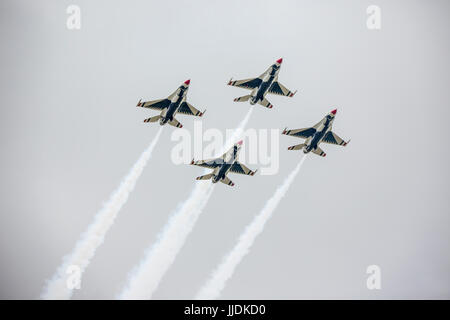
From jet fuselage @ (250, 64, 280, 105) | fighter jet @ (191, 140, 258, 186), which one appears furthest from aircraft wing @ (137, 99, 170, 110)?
jet fuselage @ (250, 64, 280, 105)

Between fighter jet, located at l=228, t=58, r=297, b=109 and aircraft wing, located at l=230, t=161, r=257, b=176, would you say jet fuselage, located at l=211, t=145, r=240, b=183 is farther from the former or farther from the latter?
fighter jet, located at l=228, t=58, r=297, b=109

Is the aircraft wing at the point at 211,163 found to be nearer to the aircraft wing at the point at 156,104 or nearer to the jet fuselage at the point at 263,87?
the aircraft wing at the point at 156,104

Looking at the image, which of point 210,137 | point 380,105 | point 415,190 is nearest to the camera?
point 210,137

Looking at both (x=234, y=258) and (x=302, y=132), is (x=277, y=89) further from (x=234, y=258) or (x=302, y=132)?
(x=234, y=258)

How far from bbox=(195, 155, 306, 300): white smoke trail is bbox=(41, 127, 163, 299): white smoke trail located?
16.7 meters

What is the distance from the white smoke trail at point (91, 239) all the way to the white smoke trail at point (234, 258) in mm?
16730

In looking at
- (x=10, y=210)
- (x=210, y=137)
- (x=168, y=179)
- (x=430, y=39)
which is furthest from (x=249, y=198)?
(x=430, y=39)

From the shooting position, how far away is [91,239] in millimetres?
89688

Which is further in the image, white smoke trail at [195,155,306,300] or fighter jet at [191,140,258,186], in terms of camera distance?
white smoke trail at [195,155,306,300]

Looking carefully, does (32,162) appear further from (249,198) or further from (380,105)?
(380,105)

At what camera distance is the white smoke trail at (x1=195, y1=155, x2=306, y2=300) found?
86812mm

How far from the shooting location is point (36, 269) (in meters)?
172

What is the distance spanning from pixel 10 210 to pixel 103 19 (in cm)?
5813

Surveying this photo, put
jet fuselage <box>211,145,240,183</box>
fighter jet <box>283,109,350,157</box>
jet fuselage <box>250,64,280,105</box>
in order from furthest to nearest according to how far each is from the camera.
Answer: fighter jet <box>283,109,350,157</box> < jet fuselage <box>250,64,280,105</box> < jet fuselage <box>211,145,240,183</box>
